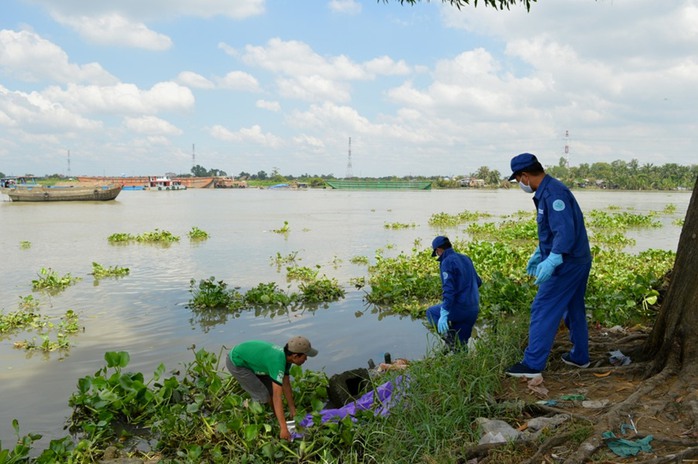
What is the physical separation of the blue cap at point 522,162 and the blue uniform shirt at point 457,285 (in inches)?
46.6

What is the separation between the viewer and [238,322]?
26.2ft

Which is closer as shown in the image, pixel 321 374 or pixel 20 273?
pixel 321 374

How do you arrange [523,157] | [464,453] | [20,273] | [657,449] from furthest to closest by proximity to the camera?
[20,273], [523,157], [464,453], [657,449]

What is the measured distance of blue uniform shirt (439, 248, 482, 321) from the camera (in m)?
5.11

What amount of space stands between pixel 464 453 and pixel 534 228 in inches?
636

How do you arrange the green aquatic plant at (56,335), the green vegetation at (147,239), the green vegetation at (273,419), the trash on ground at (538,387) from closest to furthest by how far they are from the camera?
the green vegetation at (273,419), the trash on ground at (538,387), the green aquatic plant at (56,335), the green vegetation at (147,239)

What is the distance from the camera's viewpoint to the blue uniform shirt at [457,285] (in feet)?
16.8

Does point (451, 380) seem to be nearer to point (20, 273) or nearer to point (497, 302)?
point (497, 302)

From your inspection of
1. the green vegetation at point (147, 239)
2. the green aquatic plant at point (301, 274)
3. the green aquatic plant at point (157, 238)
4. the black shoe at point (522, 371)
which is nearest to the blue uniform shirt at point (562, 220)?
the black shoe at point (522, 371)

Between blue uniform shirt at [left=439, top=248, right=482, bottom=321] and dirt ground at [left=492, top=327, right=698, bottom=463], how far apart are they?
37.0 inches

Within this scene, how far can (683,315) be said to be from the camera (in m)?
3.83

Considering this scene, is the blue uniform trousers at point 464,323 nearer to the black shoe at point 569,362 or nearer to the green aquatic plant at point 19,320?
the black shoe at point 569,362

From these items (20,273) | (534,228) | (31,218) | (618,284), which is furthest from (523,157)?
(31,218)

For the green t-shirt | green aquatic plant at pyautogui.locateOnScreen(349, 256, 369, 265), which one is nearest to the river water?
green aquatic plant at pyautogui.locateOnScreen(349, 256, 369, 265)
